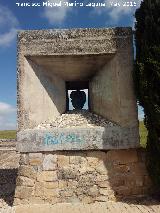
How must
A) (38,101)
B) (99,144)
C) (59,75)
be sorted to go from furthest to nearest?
(59,75)
(38,101)
(99,144)

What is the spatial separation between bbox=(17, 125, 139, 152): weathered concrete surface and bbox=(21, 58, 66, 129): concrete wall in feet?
1.15

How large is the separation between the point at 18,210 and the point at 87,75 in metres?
3.84

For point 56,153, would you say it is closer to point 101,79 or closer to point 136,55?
point 101,79

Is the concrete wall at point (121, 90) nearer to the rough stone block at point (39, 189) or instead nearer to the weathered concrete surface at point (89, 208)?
the weathered concrete surface at point (89, 208)

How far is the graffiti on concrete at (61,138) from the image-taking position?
23.2 ft

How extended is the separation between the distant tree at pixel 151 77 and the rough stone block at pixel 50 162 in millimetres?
1976

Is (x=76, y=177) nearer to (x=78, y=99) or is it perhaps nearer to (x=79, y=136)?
(x=79, y=136)

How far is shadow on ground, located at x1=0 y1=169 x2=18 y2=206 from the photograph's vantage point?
25.1ft

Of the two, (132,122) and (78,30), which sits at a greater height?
(78,30)

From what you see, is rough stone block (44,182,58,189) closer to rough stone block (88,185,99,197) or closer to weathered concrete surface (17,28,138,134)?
rough stone block (88,185,99,197)

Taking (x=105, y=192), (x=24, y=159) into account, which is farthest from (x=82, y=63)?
(x=105, y=192)

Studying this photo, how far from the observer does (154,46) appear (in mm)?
6531

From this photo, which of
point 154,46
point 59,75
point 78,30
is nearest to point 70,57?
point 78,30

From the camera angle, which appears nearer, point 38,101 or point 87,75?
point 38,101
